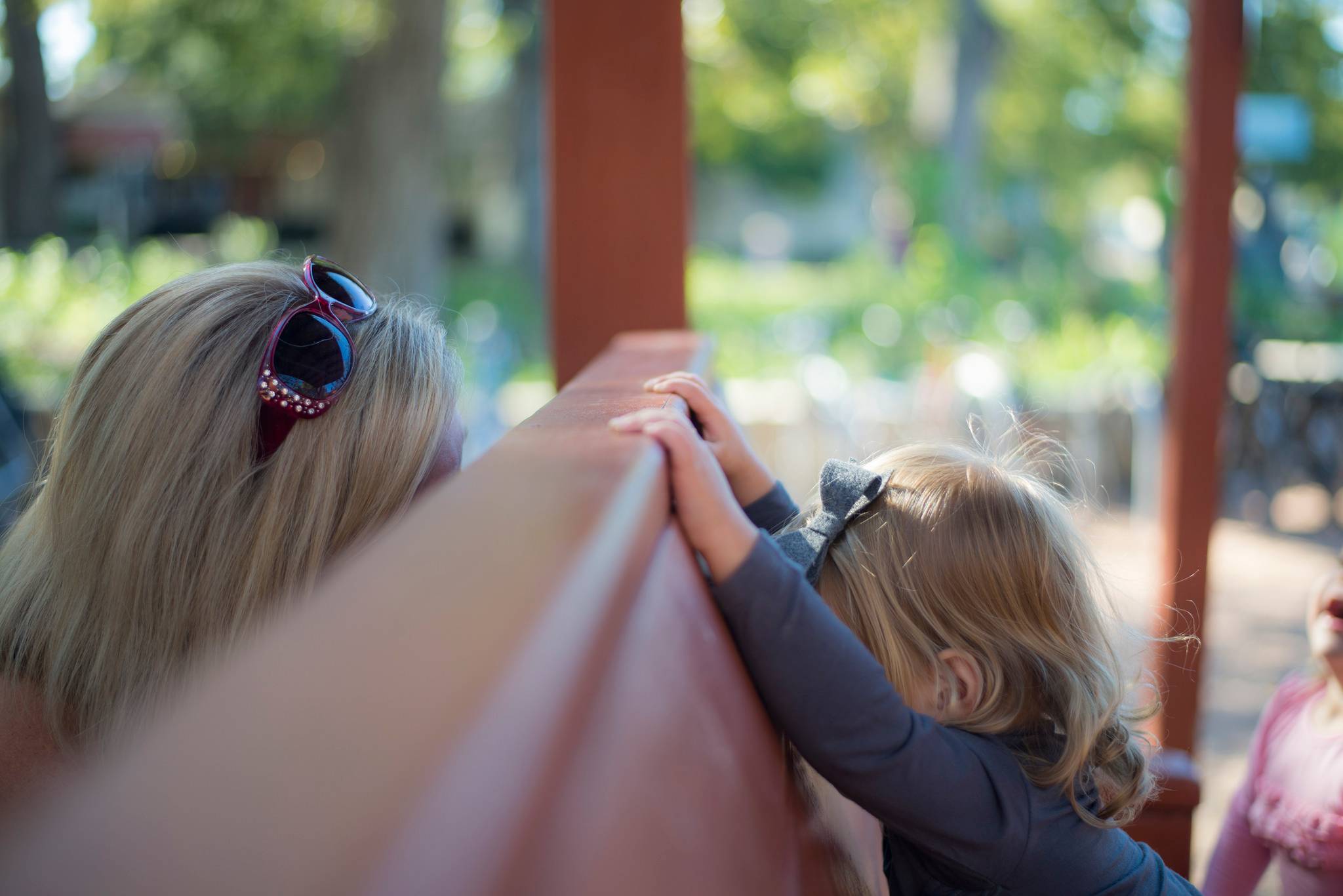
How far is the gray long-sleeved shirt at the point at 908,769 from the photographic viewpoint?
1109 mm

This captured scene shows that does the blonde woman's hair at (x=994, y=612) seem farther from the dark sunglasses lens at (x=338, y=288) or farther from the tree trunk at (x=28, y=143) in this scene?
the tree trunk at (x=28, y=143)

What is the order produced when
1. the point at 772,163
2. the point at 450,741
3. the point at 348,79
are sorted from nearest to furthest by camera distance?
1. the point at 450,741
2. the point at 348,79
3. the point at 772,163

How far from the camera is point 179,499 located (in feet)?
4.06

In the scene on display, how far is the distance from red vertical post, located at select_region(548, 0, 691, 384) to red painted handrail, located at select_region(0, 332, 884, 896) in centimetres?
143

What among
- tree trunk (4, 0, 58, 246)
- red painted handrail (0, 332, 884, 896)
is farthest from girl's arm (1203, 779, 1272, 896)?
tree trunk (4, 0, 58, 246)

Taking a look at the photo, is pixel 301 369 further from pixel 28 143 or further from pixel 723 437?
pixel 28 143

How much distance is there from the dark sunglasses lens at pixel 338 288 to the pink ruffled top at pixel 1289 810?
5.63 feet

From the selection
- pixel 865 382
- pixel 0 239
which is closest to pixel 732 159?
pixel 0 239

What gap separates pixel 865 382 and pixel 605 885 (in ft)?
31.2

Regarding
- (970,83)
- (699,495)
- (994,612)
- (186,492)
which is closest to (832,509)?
(994,612)

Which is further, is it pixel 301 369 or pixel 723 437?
pixel 723 437

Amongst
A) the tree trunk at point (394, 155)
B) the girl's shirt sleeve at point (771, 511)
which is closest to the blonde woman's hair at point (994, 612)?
the girl's shirt sleeve at point (771, 511)

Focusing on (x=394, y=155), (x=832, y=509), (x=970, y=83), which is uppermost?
(x=970, y=83)

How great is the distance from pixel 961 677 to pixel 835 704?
0.39 m
